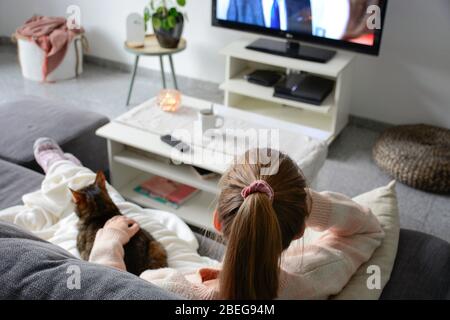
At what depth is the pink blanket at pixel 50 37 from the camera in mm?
3770

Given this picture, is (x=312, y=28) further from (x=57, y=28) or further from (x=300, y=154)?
(x=57, y=28)

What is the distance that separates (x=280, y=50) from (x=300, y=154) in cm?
116

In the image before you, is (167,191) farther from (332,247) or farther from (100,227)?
(332,247)

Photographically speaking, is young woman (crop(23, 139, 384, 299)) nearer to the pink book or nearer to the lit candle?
the pink book

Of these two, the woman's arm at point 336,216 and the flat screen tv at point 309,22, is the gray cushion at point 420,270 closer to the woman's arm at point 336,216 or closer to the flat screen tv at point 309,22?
the woman's arm at point 336,216

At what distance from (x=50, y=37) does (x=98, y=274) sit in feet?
9.97

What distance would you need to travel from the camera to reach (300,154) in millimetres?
2227

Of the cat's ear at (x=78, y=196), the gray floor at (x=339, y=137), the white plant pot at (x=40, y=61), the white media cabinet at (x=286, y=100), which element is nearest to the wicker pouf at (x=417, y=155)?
the gray floor at (x=339, y=137)

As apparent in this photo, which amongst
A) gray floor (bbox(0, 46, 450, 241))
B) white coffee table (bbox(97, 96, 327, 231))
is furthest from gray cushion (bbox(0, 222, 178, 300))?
gray floor (bbox(0, 46, 450, 241))

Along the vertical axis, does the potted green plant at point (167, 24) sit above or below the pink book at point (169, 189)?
above

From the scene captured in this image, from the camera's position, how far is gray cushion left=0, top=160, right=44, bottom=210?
1.94 metres

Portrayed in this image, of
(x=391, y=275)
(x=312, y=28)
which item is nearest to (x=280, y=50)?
(x=312, y=28)

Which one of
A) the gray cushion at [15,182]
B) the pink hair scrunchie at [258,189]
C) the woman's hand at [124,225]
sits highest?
the pink hair scrunchie at [258,189]

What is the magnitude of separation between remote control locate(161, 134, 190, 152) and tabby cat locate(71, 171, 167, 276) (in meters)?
0.53
